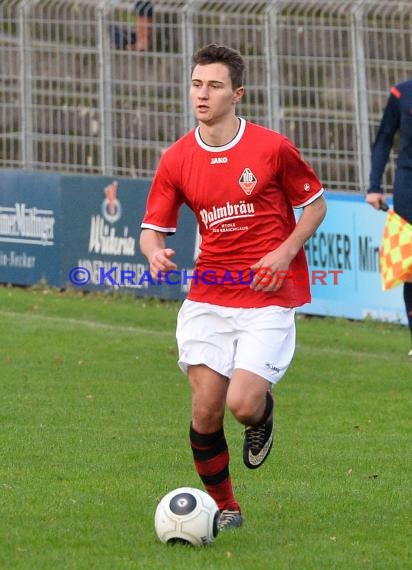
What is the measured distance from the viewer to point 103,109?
18.6 m

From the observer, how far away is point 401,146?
465 inches

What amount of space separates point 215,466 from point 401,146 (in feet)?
17.6

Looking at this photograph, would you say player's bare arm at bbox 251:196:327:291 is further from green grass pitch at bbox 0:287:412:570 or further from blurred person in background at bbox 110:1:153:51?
blurred person in background at bbox 110:1:153:51

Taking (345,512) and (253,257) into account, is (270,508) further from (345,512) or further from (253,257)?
(253,257)

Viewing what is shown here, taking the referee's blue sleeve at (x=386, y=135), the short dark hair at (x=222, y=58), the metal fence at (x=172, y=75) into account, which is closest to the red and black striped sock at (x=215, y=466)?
the short dark hair at (x=222, y=58)

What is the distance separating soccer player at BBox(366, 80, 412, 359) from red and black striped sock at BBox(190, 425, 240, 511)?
15.9 ft

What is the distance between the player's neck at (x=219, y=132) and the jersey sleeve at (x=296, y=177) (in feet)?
0.82

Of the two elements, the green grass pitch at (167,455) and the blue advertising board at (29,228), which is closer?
the green grass pitch at (167,455)

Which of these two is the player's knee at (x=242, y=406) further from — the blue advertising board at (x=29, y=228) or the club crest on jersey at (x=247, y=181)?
the blue advertising board at (x=29, y=228)

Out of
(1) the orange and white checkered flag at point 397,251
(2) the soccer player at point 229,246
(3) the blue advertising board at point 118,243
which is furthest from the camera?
(3) the blue advertising board at point 118,243

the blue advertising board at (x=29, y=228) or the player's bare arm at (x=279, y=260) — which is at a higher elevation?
the player's bare arm at (x=279, y=260)

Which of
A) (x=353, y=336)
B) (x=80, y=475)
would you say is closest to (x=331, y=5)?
(x=353, y=336)

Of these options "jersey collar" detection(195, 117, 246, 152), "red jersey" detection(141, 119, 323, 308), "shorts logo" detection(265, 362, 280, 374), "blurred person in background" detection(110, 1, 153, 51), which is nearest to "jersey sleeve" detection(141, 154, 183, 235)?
"red jersey" detection(141, 119, 323, 308)

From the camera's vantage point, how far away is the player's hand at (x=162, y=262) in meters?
6.70
